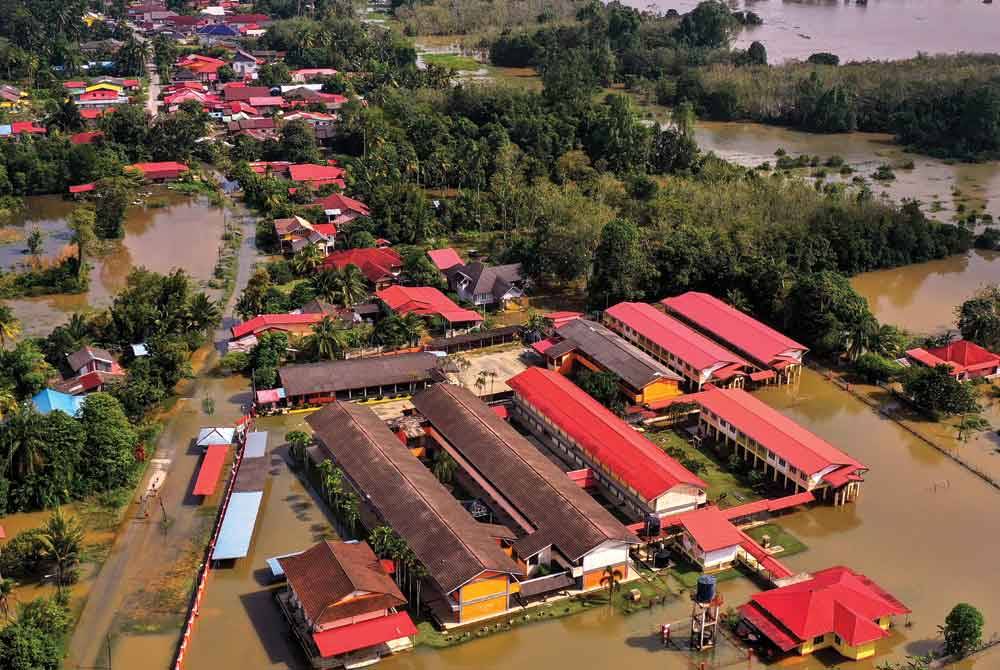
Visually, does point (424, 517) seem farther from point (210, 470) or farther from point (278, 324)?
point (278, 324)

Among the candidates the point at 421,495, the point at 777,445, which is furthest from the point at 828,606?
the point at 421,495

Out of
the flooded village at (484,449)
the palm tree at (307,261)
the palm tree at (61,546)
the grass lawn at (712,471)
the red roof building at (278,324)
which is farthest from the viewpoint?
the palm tree at (307,261)

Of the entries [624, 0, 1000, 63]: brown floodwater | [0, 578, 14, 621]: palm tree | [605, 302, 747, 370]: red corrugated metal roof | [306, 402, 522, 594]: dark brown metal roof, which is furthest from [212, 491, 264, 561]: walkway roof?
[624, 0, 1000, 63]: brown floodwater

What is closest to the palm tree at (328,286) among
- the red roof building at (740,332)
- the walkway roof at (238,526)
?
the red roof building at (740,332)

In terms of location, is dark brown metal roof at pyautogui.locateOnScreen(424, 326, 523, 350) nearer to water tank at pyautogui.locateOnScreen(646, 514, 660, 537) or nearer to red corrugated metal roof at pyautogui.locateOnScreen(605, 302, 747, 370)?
red corrugated metal roof at pyautogui.locateOnScreen(605, 302, 747, 370)

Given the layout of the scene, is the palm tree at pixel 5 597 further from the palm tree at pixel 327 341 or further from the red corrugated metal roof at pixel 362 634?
the palm tree at pixel 327 341
